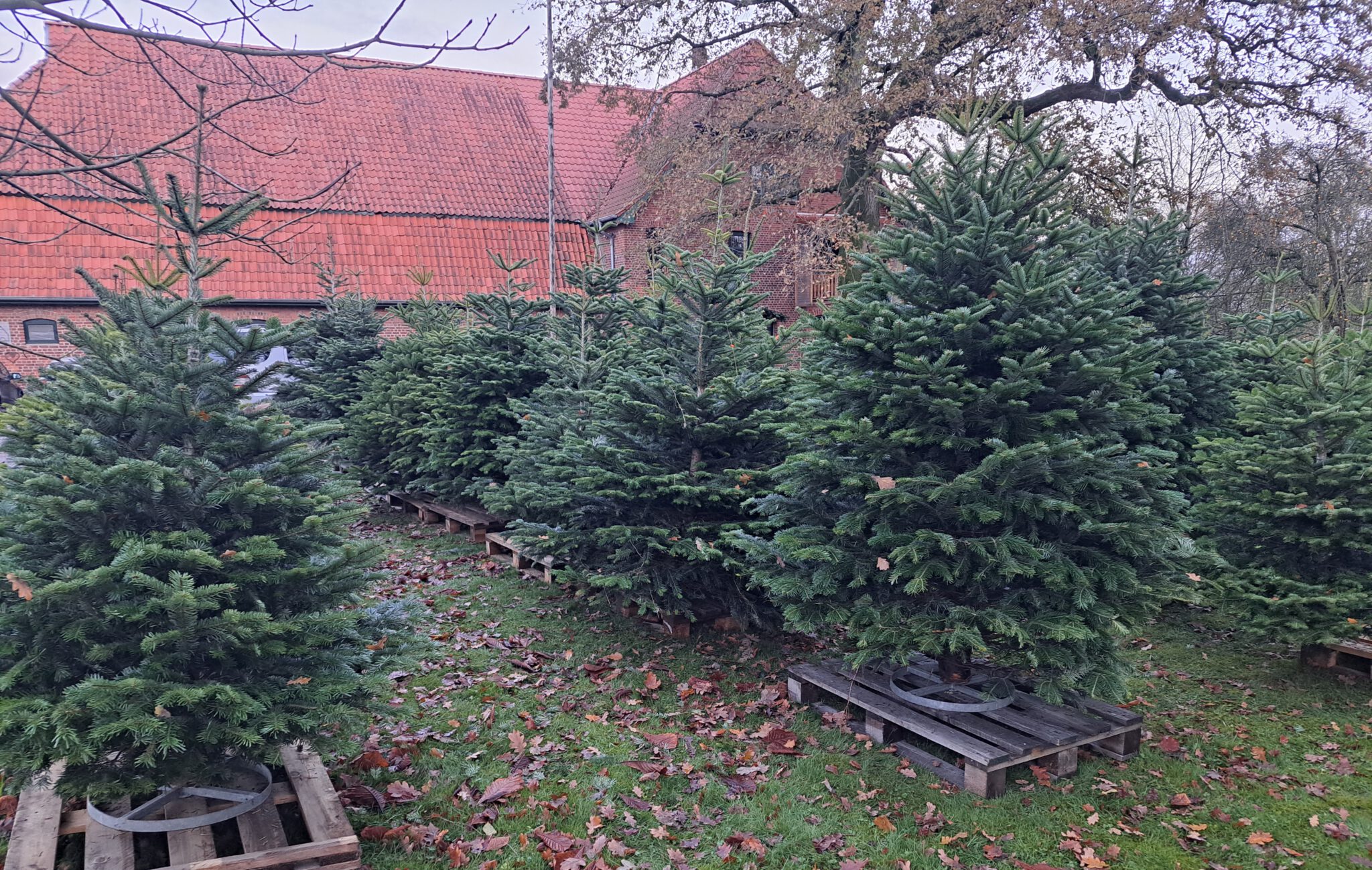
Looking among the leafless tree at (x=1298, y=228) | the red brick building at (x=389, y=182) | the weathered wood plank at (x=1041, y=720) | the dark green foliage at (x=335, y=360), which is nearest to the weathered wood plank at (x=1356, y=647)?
the weathered wood plank at (x=1041, y=720)

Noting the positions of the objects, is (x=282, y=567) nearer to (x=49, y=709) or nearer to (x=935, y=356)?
(x=49, y=709)

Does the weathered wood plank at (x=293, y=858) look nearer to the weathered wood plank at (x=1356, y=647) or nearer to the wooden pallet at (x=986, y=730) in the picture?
the wooden pallet at (x=986, y=730)

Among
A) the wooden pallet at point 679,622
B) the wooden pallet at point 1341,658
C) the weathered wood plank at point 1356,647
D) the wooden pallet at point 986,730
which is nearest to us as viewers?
the wooden pallet at point 986,730

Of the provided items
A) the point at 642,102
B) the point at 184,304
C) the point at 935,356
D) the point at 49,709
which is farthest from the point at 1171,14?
the point at 49,709

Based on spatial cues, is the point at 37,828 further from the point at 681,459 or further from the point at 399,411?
the point at 399,411

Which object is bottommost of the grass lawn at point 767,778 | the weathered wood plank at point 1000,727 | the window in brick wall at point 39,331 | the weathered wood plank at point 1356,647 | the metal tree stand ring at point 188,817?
the grass lawn at point 767,778

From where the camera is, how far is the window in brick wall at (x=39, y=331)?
771 inches

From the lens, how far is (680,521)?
20.1 feet

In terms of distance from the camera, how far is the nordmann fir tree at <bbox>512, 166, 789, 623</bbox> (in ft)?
19.2

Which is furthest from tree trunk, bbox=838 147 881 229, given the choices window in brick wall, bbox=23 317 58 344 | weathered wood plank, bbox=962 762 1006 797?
window in brick wall, bbox=23 317 58 344

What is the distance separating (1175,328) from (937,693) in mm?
5367

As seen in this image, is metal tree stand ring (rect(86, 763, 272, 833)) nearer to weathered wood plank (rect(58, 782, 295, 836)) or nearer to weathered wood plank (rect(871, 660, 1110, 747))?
weathered wood plank (rect(58, 782, 295, 836))

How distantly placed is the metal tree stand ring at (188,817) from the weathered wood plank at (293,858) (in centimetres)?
20

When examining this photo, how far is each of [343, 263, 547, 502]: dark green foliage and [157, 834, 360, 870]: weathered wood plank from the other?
219 inches
